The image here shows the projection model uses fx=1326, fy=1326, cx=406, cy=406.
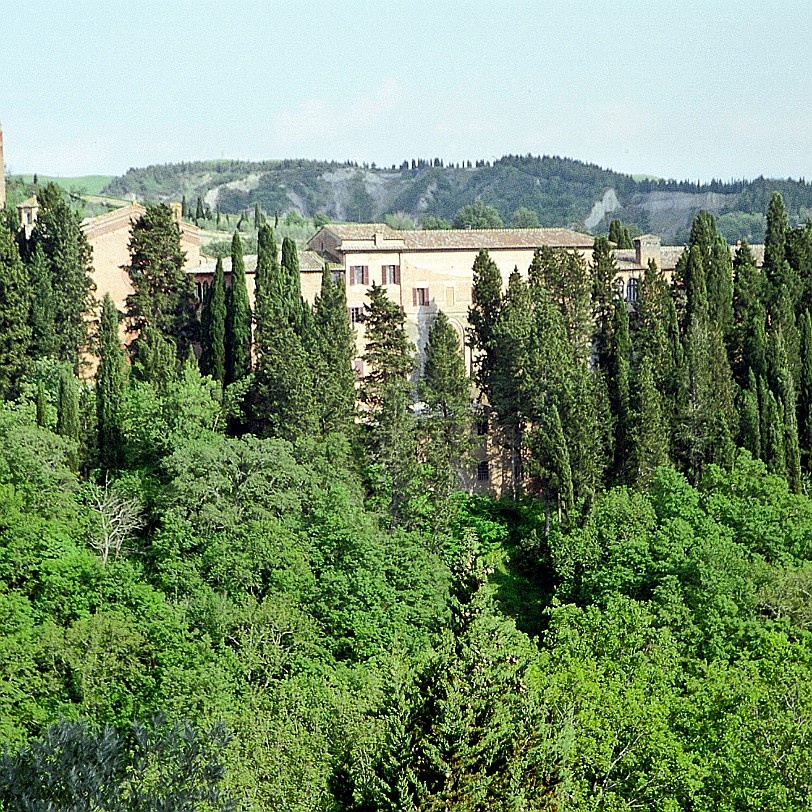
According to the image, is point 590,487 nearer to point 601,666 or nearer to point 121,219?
point 601,666

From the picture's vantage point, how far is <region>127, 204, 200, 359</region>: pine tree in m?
42.0

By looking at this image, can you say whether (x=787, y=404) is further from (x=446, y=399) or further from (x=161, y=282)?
(x=161, y=282)

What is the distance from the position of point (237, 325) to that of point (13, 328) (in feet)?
21.6

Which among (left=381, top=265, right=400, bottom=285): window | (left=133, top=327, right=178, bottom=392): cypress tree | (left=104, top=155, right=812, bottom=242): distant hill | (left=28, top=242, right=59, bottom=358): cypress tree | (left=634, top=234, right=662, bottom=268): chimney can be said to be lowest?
(left=133, top=327, right=178, bottom=392): cypress tree

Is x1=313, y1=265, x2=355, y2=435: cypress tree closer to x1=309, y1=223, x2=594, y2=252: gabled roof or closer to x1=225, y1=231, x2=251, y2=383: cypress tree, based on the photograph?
x1=225, y1=231, x2=251, y2=383: cypress tree

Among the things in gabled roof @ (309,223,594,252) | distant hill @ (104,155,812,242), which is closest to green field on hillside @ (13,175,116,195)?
distant hill @ (104,155,812,242)

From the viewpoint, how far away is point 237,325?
40.6 metres

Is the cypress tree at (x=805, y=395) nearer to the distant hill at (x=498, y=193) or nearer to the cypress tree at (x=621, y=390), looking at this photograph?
the cypress tree at (x=621, y=390)

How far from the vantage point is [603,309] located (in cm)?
4425

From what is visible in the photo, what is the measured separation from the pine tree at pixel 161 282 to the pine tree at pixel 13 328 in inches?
158

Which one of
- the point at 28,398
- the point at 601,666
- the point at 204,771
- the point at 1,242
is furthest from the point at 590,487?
the point at 204,771

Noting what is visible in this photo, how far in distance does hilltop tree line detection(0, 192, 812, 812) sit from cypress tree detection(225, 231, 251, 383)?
79 mm

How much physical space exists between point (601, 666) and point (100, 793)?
15337mm

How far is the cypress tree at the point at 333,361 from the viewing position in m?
37.6
